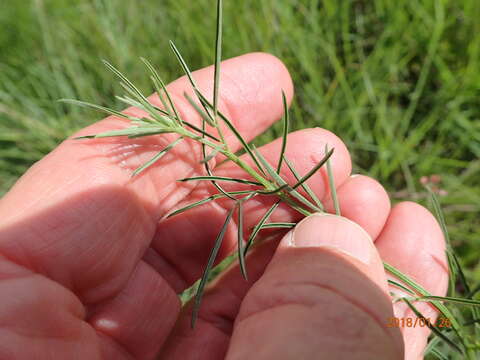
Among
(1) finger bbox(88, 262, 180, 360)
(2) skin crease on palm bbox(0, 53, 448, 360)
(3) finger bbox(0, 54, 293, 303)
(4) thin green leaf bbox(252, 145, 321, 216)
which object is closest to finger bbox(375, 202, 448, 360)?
(2) skin crease on palm bbox(0, 53, 448, 360)

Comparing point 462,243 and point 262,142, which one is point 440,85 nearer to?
point 462,243

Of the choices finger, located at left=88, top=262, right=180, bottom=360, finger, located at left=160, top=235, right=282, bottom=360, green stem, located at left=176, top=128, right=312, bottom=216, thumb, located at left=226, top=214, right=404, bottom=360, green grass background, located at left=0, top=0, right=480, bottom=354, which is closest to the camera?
thumb, located at left=226, top=214, right=404, bottom=360

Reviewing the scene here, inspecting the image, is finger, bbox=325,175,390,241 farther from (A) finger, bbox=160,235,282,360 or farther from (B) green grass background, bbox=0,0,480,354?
(B) green grass background, bbox=0,0,480,354

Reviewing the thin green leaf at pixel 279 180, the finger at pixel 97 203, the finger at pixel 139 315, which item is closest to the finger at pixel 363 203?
the thin green leaf at pixel 279 180

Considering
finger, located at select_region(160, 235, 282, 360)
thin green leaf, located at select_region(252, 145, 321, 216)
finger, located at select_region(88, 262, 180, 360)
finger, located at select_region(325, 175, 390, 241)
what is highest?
thin green leaf, located at select_region(252, 145, 321, 216)

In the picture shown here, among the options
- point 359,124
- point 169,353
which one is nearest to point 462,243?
point 359,124
